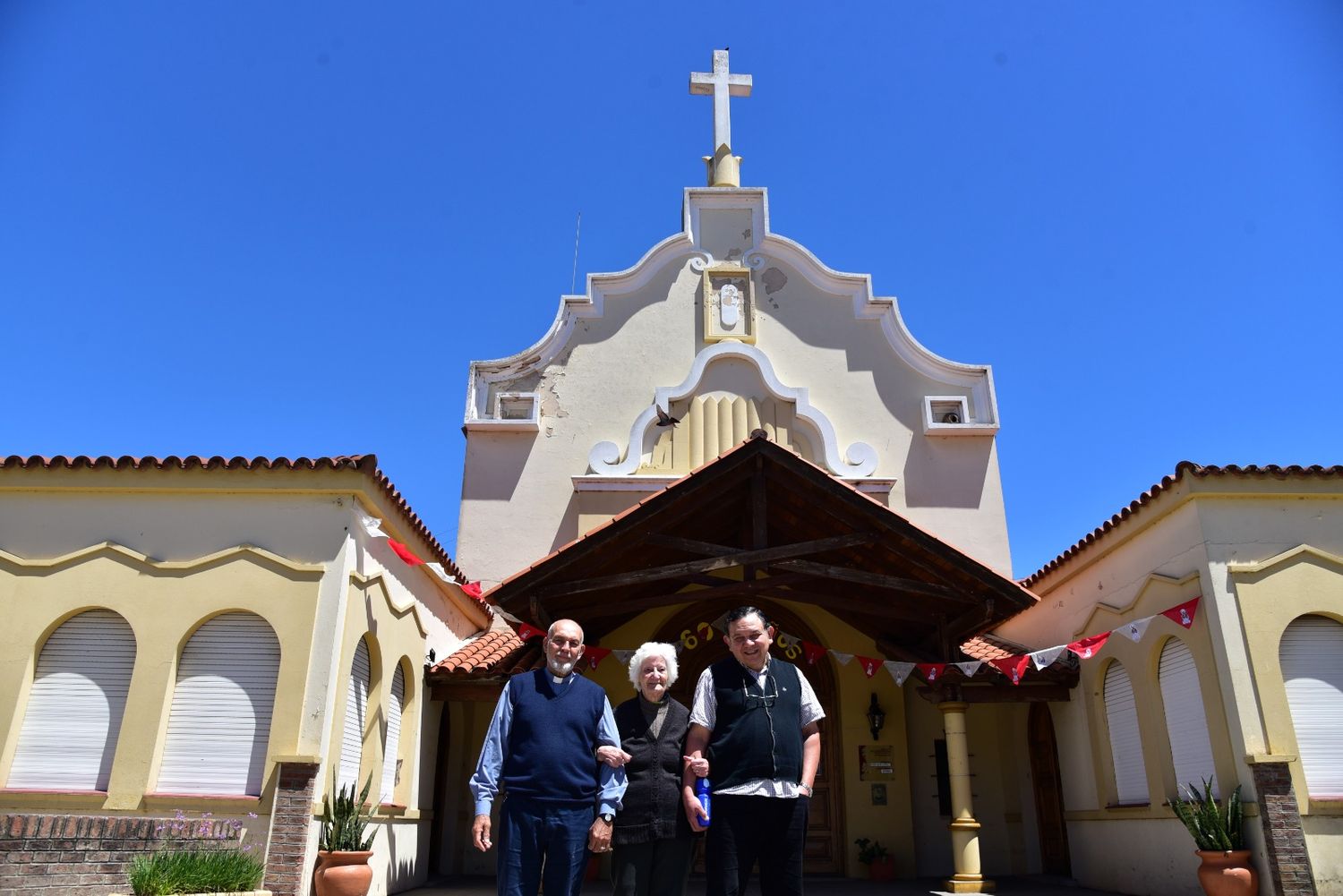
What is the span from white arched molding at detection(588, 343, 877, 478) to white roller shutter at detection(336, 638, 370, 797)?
203 inches

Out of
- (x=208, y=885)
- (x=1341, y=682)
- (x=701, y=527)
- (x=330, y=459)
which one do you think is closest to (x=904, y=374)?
(x=701, y=527)

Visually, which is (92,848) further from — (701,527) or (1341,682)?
(1341,682)

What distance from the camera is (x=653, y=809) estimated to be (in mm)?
4605

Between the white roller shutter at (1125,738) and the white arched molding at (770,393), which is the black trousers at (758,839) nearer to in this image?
the white roller shutter at (1125,738)

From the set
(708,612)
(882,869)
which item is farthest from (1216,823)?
(708,612)

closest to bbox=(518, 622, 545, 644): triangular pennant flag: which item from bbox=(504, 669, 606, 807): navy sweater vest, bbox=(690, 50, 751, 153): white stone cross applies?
bbox=(504, 669, 606, 807): navy sweater vest

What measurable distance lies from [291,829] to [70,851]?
6.14ft

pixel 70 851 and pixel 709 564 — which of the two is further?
pixel 709 564

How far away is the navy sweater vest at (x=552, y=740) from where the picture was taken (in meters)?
4.53

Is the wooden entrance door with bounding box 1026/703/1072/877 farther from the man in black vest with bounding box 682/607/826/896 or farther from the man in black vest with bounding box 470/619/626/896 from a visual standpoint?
the man in black vest with bounding box 470/619/626/896

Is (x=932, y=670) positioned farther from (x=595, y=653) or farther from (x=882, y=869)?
(x=595, y=653)

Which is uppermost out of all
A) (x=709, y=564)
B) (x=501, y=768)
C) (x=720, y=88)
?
(x=720, y=88)

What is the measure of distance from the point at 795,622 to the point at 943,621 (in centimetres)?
240

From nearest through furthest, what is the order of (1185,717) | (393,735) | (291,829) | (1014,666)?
(291,829), (1185,717), (393,735), (1014,666)
